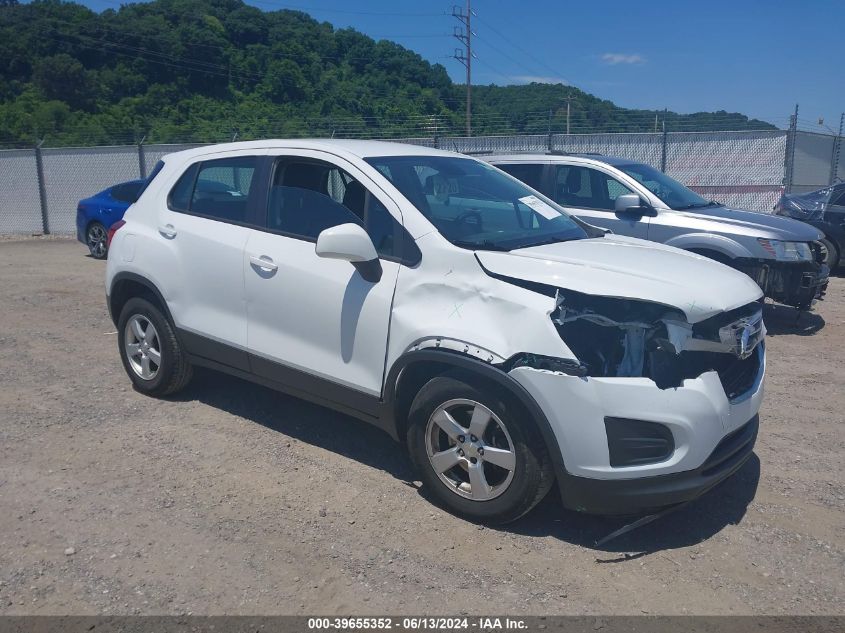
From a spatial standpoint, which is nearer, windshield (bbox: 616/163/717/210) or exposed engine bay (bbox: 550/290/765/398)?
exposed engine bay (bbox: 550/290/765/398)

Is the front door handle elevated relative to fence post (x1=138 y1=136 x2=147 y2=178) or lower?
lower

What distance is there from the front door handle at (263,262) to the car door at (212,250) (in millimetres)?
123

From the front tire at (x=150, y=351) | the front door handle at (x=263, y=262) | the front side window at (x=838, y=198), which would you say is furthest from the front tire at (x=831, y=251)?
the front tire at (x=150, y=351)

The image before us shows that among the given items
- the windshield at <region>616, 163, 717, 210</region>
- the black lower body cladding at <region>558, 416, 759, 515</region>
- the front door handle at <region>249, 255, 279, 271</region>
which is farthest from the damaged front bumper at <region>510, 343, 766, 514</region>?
the windshield at <region>616, 163, 717, 210</region>

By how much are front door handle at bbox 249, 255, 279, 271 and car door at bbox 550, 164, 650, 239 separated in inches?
181

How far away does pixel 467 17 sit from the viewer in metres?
46.7

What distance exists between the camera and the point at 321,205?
15.1ft

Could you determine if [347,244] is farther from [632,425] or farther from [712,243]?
[712,243]

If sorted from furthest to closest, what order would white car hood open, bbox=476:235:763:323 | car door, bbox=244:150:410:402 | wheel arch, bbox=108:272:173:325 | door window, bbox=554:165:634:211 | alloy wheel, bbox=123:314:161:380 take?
door window, bbox=554:165:634:211 < alloy wheel, bbox=123:314:161:380 < wheel arch, bbox=108:272:173:325 < car door, bbox=244:150:410:402 < white car hood open, bbox=476:235:763:323

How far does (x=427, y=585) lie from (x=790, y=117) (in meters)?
14.0

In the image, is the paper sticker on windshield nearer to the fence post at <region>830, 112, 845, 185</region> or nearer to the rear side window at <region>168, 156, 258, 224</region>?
the rear side window at <region>168, 156, 258, 224</region>

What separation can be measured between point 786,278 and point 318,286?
5376 millimetres

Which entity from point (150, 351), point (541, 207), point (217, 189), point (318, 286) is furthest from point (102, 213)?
point (541, 207)

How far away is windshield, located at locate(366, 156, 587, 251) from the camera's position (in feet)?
13.8
